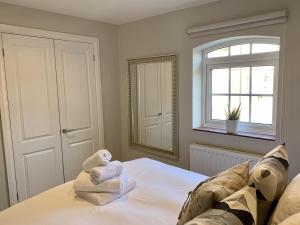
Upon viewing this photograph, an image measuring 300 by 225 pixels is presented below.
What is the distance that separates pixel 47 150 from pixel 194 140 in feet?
5.63

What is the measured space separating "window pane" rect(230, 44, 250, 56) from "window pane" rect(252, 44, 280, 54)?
0.06 meters

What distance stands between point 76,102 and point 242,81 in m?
1.98

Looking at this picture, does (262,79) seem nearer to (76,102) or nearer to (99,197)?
(99,197)

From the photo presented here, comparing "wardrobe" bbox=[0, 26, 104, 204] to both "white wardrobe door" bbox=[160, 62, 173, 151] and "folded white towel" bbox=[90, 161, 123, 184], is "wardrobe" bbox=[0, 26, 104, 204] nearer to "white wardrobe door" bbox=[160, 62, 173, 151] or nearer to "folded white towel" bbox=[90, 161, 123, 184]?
"white wardrobe door" bbox=[160, 62, 173, 151]

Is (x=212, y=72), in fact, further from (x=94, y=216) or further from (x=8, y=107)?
(x=8, y=107)

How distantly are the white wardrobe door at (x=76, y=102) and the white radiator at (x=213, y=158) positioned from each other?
1402 mm

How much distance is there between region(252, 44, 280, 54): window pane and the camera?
7.56 ft

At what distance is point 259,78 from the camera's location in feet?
7.97

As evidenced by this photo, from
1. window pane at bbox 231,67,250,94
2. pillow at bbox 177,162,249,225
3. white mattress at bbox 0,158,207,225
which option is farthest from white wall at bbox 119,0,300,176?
pillow at bbox 177,162,249,225

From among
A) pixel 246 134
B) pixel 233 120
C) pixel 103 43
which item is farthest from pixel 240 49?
pixel 103 43

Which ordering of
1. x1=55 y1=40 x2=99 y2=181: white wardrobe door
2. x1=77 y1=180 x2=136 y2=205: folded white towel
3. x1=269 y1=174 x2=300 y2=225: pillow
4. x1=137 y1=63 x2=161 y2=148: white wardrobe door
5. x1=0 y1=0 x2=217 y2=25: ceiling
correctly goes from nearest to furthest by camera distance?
x1=269 y1=174 x2=300 y2=225: pillow, x1=77 y1=180 x2=136 y2=205: folded white towel, x1=0 y1=0 x2=217 y2=25: ceiling, x1=55 y1=40 x2=99 y2=181: white wardrobe door, x1=137 y1=63 x2=161 y2=148: white wardrobe door

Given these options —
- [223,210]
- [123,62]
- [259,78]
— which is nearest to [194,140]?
[259,78]

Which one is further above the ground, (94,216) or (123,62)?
(123,62)

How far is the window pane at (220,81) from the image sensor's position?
2.68 metres
